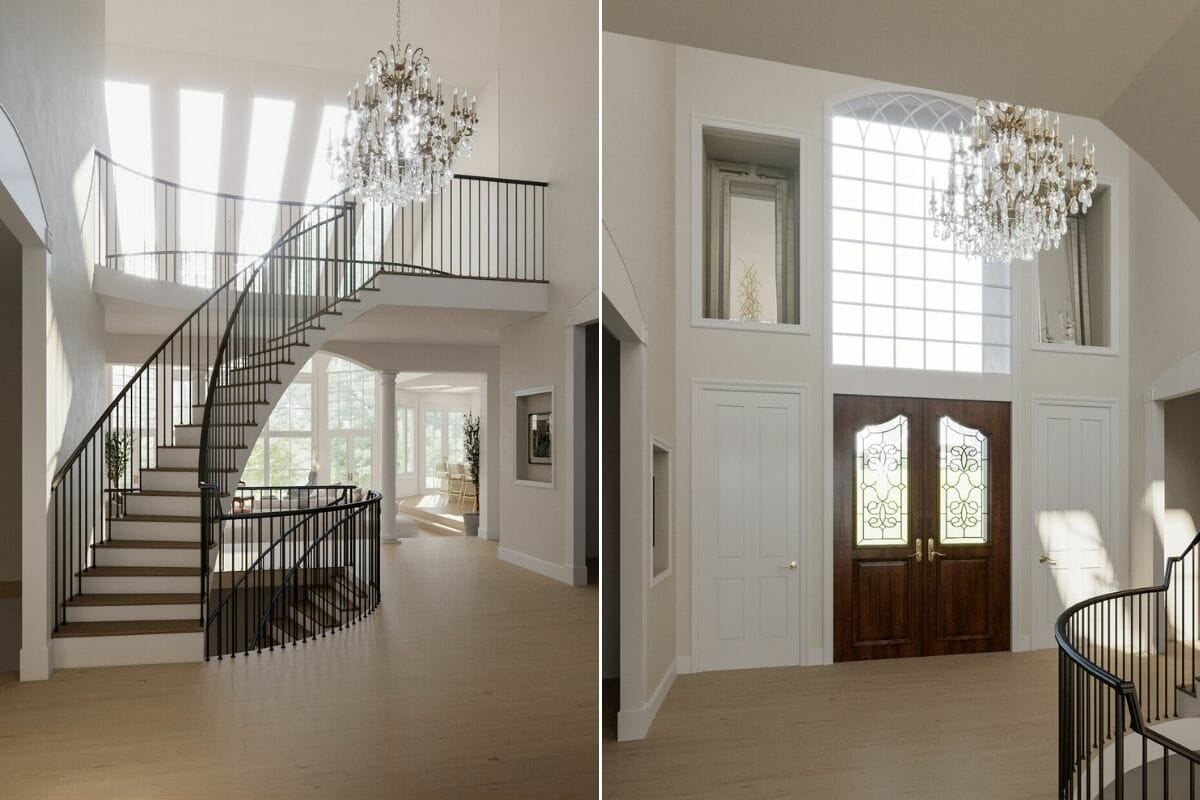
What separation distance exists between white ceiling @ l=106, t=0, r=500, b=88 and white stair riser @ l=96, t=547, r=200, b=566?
0.99 metres

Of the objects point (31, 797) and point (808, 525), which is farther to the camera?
point (808, 525)

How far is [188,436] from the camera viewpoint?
1481 millimetres

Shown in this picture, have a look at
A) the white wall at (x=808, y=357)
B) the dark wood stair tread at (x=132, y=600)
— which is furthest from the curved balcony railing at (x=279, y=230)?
the white wall at (x=808, y=357)

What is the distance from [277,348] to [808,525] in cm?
510

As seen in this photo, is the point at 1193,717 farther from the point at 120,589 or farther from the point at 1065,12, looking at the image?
the point at 120,589

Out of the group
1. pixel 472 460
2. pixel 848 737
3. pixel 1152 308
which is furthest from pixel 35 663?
pixel 1152 308

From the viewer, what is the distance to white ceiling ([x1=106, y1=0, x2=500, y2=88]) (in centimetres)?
165

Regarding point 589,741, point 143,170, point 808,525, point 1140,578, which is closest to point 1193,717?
point 1140,578

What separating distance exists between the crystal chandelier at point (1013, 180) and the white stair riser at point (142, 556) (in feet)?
16.4

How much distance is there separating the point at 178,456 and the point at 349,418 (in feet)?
1.05

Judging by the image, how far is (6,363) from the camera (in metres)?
1.46

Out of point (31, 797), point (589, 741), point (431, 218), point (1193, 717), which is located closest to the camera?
point (31, 797)

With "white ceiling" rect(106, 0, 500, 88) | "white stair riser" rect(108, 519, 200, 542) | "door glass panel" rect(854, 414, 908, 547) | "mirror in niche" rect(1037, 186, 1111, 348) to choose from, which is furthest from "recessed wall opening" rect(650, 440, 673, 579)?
"mirror in niche" rect(1037, 186, 1111, 348)

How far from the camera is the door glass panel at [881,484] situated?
6.30 m
